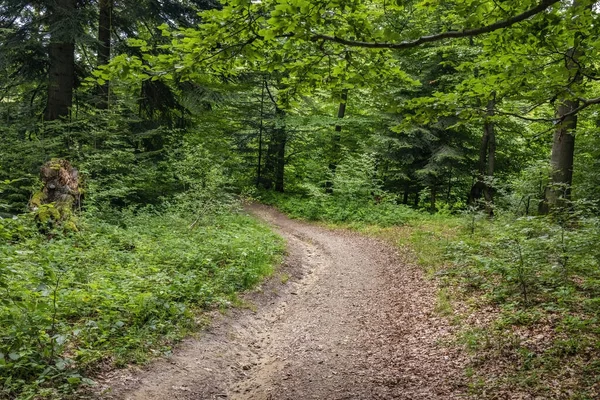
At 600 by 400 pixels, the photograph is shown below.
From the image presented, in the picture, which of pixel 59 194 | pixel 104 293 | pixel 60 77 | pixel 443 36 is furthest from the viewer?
pixel 60 77

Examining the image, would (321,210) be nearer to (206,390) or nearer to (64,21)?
(64,21)

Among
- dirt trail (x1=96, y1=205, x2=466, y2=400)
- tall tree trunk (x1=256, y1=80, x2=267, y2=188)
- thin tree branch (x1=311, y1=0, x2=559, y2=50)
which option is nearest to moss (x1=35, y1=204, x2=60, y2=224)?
dirt trail (x1=96, y1=205, x2=466, y2=400)

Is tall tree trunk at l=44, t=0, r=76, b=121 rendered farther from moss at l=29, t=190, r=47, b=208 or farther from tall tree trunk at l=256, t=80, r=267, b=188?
tall tree trunk at l=256, t=80, r=267, b=188

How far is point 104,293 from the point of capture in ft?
19.4

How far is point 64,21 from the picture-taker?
11414 mm

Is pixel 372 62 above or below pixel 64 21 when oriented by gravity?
below

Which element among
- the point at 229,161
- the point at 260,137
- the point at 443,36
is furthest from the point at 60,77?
the point at 443,36

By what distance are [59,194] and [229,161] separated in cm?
1145

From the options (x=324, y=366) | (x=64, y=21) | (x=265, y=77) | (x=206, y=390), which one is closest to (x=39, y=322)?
(x=206, y=390)

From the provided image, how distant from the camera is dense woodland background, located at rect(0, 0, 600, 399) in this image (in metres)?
4.55

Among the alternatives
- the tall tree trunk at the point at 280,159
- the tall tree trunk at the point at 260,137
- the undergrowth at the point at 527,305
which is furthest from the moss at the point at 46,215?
the tall tree trunk at the point at 280,159

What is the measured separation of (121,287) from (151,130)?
31.1 ft

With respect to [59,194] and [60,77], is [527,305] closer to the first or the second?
[59,194]

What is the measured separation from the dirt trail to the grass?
400mm
